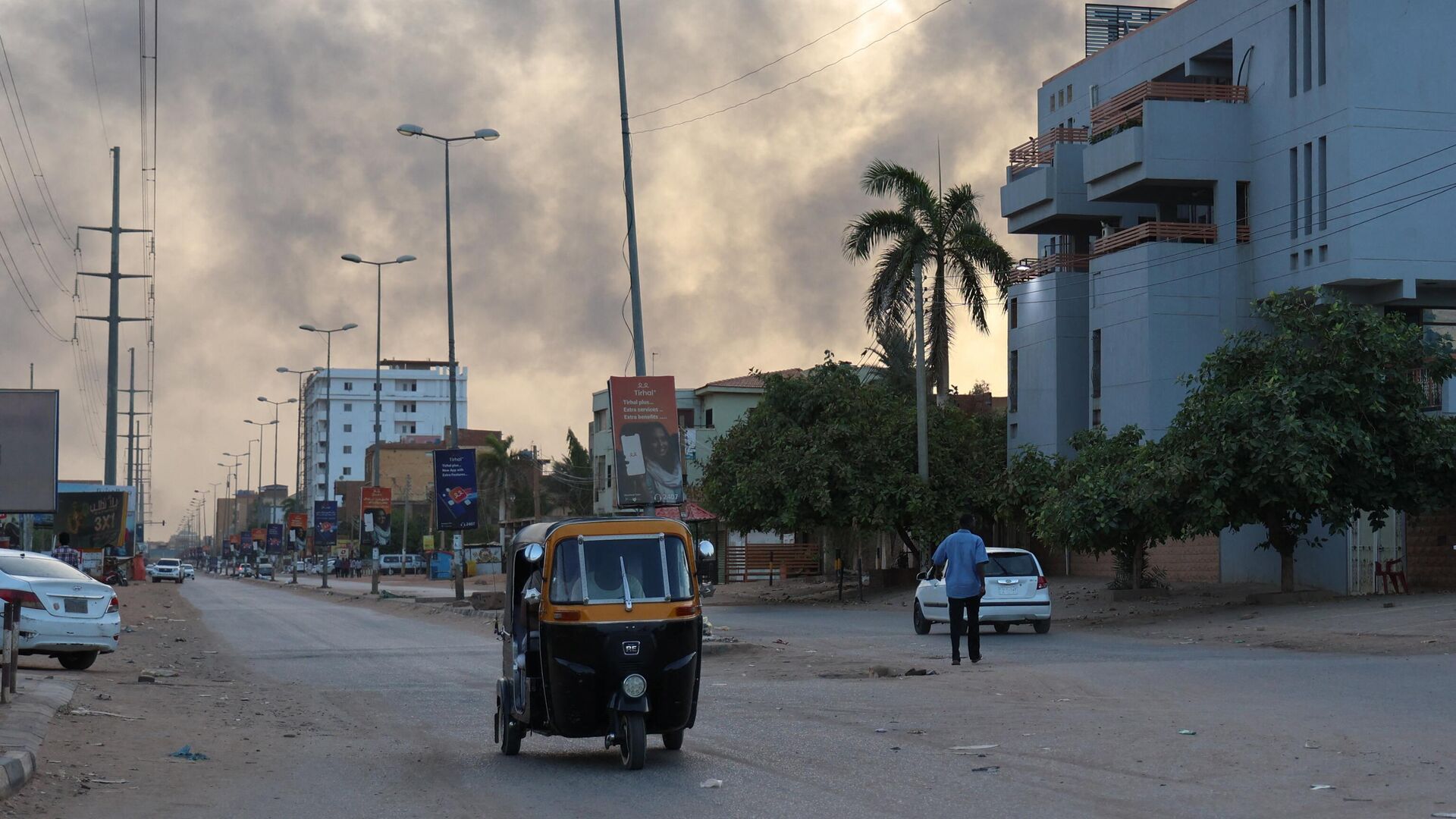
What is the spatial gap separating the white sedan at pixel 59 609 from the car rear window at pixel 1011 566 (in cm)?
1477

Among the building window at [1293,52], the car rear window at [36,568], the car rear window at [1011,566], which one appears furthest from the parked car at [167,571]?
the car rear window at [1011,566]

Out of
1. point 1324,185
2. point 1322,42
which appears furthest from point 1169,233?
point 1322,42

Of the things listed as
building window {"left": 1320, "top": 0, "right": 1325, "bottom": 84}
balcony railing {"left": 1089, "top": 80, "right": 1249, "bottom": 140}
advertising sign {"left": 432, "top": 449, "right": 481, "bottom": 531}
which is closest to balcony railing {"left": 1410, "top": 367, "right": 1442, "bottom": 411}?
building window {"left": 1320, "top": 0, "right": 1325, "bottom": 84}

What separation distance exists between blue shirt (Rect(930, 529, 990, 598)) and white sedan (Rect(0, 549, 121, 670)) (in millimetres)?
11540

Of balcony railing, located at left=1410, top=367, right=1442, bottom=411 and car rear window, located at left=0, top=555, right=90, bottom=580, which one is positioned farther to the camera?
→ balcony railing, located at left=1410, top=367, right=1442, bottom=411

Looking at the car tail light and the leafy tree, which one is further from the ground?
the leafy tree

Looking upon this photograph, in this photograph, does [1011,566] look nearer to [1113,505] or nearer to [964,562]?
[1113,505]

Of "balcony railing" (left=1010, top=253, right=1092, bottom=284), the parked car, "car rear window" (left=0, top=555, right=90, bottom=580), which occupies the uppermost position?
"balcony railing" (left=1010, top=253, right=1092, bottom=284)

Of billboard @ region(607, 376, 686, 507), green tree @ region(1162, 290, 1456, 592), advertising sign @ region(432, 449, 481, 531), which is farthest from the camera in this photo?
advertising sign @ region(432, 449, 481, 531)

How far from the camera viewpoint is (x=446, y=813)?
965cm

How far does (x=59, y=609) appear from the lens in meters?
21.3

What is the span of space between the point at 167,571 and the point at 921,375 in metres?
62.2

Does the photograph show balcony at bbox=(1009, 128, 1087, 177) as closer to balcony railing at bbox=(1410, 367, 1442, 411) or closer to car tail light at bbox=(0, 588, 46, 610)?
balcony railing at bbox=(1410, 367, 1442, 411)

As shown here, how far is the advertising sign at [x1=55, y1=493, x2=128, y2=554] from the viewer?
6888 cm
